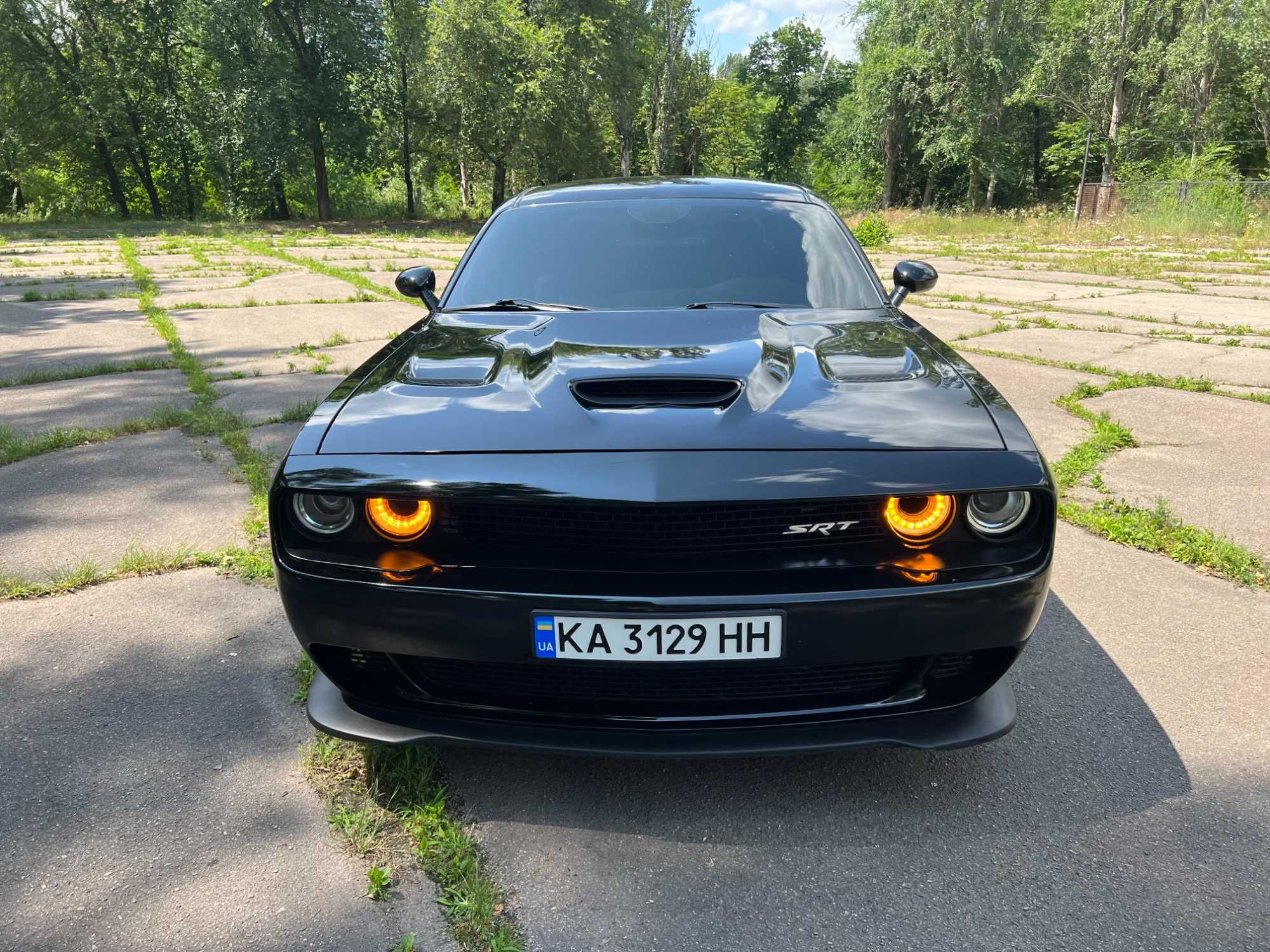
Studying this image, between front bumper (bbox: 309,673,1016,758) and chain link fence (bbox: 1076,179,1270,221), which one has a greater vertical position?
chain link fence (bbox: 1076,179,1270,221)

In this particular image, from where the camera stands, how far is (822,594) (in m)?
1.67

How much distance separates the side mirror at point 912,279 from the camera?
10.5ft

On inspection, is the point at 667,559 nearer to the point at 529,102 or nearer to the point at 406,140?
the point at 529,102

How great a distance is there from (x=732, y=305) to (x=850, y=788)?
146 centimetres

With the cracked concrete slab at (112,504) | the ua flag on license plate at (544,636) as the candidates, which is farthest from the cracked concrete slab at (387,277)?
the ua flag on license plate at (544,636)

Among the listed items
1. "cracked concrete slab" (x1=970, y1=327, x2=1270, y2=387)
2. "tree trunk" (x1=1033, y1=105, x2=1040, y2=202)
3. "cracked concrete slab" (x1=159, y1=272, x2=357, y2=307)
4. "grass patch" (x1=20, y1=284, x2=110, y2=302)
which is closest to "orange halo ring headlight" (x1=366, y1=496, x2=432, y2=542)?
"cracked concrete slab" (x1=970, y1=327, x2=1270, y2=387)

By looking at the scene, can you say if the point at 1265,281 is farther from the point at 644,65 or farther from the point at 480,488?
the point at 644,65

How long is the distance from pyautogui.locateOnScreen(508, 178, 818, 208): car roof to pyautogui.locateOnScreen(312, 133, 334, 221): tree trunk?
30264mm

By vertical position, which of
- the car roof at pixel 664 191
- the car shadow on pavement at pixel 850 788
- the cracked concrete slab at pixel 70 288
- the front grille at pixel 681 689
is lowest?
the car shadow on pavement at pixel 850 788

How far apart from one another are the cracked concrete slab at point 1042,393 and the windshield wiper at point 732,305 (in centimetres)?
180

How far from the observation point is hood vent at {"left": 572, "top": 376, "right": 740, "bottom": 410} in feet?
6.29

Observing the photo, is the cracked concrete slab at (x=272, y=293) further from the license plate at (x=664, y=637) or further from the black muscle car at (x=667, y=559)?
the license plate at (x=664, y=637)

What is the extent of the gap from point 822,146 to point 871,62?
369 inches

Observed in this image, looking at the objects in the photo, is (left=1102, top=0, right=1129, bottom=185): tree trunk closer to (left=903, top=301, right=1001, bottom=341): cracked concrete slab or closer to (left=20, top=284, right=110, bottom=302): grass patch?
(left=903, top=301, right=1001, bottom=341): cracked concrete slab
